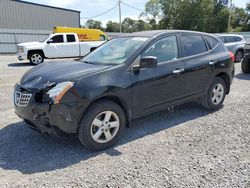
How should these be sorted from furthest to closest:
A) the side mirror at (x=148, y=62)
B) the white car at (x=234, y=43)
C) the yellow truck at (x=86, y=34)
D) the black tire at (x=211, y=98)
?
the yellow truck at (x=86, y=34) < the white car at (x=234, y=43) < the black tire at (x=211, y=98) < the side mirror at (x=148, y=62)

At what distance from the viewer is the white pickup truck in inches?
541

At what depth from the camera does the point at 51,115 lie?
330cm

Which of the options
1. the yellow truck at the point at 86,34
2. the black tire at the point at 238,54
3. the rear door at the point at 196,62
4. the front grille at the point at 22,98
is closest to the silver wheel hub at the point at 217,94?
the rear door at the point at 196,62

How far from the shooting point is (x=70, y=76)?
3.49m

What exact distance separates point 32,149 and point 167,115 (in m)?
2.68

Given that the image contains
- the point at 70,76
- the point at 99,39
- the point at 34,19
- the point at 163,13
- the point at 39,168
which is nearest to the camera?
the point at 39,168

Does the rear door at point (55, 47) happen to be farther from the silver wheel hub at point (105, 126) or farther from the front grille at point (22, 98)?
the silver wheel hub at point (105, 126)

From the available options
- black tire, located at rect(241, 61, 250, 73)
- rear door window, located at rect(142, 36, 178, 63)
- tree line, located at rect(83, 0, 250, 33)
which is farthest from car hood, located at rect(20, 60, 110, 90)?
tree line, located at rect(83, 0, 250, 33)

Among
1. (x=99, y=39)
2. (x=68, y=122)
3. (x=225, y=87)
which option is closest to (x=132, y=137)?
(x=68, y=122)

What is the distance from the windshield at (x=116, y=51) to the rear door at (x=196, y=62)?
3.29 feet

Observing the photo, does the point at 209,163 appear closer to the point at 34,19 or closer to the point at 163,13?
the point at 34,19

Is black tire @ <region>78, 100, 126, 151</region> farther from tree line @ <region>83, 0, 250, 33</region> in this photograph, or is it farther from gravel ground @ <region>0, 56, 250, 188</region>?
tree line @ <region>83, 0, 250, 33</region>

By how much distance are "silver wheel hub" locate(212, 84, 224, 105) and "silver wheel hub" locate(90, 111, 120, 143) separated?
258 cm

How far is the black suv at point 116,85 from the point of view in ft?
11.0
